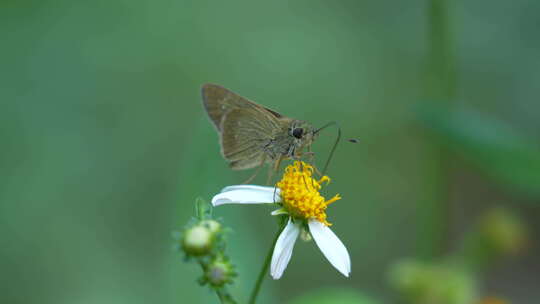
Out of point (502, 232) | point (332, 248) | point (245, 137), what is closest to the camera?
point (332, 248)

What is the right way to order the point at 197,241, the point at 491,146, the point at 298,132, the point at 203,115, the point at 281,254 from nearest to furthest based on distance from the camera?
the point at 197,241 < the point at 281,254 < the point at 298,132 < the point at 491,146 < the point at 203,115

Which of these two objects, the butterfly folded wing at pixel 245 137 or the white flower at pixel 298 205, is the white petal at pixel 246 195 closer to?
the white flower at pixel 298 205

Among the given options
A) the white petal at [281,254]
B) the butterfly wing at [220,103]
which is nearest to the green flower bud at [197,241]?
the white petal at [281,254]

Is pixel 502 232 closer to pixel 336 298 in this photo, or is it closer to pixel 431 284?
pixel 431 284

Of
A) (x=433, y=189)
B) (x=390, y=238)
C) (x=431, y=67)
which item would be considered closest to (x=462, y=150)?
(x=433, y=189)

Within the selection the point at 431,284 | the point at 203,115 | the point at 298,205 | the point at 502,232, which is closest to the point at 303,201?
the point at 298,205

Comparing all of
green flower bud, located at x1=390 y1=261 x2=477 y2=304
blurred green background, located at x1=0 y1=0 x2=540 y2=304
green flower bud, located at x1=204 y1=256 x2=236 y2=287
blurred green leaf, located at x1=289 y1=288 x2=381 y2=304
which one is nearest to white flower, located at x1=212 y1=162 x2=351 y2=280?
green flower bud, located at x1=204 y1=256 x2=236 y2=287

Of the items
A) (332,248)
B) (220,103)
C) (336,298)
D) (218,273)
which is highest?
(220,103)
